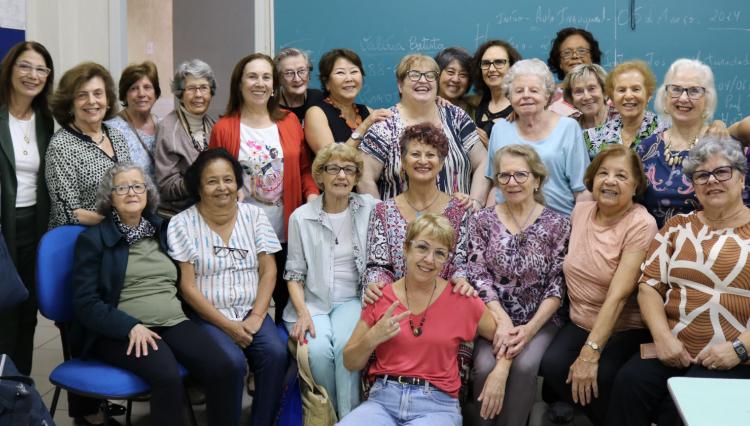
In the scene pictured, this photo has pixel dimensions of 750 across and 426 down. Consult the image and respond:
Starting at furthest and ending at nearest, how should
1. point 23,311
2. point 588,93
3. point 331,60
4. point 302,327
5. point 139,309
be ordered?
point 331,60 < point 588,93 < point 23,311 < point 302,327 < point 139,309

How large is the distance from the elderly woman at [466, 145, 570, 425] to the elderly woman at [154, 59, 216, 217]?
1.39 meters

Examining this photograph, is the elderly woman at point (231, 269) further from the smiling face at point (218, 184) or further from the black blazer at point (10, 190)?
the black blazer at point (10, 190)

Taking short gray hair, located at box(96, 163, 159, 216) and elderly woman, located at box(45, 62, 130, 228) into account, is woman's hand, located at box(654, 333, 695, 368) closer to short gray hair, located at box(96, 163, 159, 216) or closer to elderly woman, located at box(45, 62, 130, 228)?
short gray hair, located at box(96, 163, 159, 216)

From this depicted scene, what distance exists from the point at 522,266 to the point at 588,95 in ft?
3.70

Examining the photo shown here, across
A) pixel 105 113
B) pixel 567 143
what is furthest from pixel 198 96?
pixel 567 143

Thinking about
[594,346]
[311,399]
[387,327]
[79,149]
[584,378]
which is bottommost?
[311,399]

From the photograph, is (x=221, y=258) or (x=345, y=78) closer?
(x=221, y=258)

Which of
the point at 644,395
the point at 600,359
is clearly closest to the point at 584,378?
the point at 600,359

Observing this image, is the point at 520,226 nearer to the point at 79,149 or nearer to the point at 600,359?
the point at 600,359

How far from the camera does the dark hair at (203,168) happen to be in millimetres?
3088

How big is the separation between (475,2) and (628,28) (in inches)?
→ 40.5

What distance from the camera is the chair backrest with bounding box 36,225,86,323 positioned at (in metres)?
2.93

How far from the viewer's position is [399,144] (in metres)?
3.28

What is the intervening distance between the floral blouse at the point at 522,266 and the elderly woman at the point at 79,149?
1.63 metres
